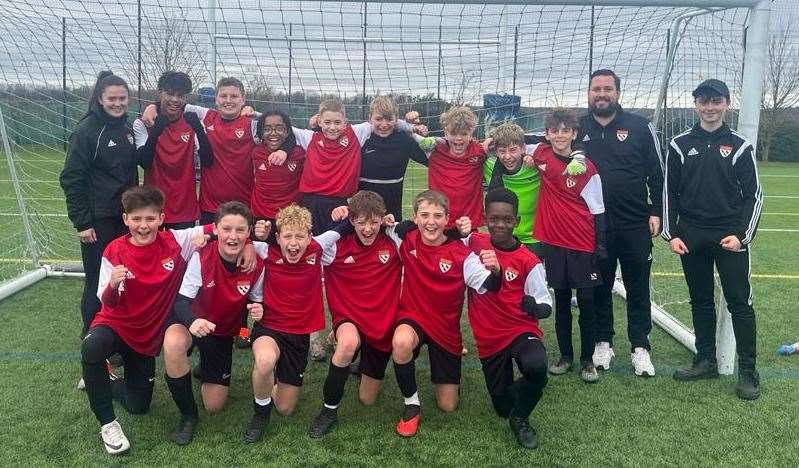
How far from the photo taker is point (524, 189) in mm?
3777

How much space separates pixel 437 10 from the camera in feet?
13.9

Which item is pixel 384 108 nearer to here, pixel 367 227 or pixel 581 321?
pixel 367 227

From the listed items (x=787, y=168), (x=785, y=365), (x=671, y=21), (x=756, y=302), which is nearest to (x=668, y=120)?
(x=671, y=21)

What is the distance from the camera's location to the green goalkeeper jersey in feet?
12.3

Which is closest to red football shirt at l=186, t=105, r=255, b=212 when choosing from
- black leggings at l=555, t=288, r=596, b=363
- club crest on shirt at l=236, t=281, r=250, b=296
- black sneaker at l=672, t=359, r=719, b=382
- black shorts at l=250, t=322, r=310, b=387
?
club crest on shirt at l=236, t=281, r=250, b=296

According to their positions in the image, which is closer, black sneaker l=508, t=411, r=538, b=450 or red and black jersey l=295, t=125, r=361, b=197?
black sneaker l=508, t=411, r=538, b=450

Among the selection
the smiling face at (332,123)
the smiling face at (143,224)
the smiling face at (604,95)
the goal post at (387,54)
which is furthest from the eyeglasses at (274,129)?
the smiling face at (604,95)

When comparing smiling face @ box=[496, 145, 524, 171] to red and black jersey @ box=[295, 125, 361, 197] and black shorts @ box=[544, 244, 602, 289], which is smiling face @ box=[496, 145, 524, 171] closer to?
black shorts @ box=[544, 244, 602, 289]

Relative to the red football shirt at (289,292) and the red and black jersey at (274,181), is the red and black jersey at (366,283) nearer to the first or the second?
the red football shirt at (289,292)

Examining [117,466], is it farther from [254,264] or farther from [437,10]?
[437,10]

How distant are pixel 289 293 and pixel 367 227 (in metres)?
0.56

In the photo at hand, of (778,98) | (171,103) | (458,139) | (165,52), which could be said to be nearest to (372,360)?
(458,139)

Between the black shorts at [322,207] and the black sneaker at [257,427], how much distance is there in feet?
4.24

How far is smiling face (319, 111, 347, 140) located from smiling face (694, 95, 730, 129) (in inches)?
87.1
